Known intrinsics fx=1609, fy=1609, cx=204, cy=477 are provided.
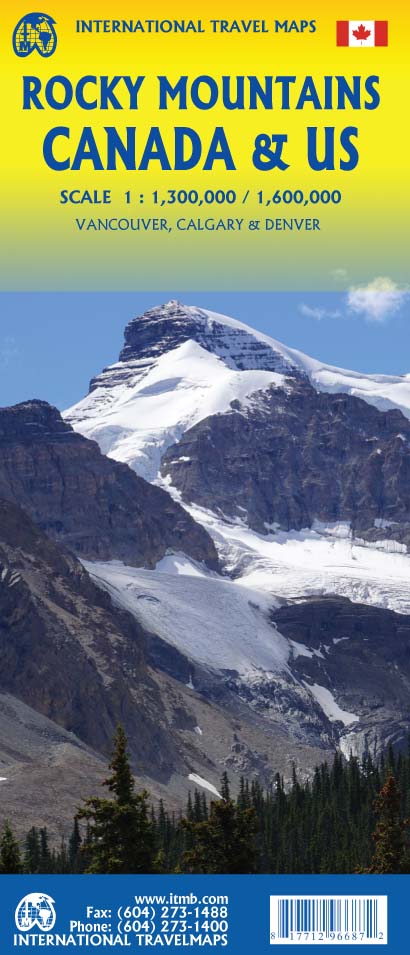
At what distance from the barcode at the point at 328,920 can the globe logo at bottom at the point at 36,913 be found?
4.07 meters

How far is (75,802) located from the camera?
636ft

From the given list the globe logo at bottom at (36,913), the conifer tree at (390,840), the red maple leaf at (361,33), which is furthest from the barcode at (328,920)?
the red maple leaf at (361,33)

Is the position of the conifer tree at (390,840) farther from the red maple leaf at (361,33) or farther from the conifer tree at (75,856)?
the conifer tree at (75,856)

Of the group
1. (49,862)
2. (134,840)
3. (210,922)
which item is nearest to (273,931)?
(210,922)

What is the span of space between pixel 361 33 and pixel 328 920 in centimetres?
3105

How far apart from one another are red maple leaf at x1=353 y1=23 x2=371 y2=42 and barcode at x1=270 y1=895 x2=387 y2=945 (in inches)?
1201

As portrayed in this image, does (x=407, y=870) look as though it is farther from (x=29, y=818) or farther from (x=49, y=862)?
(x=29, y=818)

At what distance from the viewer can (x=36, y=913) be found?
2953cm

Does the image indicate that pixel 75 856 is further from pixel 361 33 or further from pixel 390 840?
pixel 361 33

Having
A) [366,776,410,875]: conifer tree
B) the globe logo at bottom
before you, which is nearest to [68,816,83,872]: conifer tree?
[366,776,410,875]: conifer tree

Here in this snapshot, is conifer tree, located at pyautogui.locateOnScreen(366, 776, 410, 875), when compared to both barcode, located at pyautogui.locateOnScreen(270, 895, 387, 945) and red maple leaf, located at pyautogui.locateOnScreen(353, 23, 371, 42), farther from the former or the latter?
red maple leaf, located at pyautogui.locateOnScreen(353, 23, 371, 42)

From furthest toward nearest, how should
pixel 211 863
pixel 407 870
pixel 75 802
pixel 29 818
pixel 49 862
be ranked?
1. pixel 75 802
2. pixel 29 818
3. pixel 49 862
4. pixel 407 870
5. pixel 211 863

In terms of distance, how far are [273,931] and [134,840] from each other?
50.5 feet

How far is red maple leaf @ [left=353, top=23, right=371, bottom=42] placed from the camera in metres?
50.8
